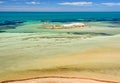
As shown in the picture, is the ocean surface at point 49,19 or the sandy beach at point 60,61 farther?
the ocean surface at point 49,19

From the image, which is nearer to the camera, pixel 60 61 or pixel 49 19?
pixel 60 61

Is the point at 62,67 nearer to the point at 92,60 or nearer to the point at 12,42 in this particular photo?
the point at 92,60

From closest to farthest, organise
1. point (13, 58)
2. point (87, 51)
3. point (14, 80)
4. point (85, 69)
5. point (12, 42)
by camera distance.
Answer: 1. point (14, 80)
2. point (85, 69)
3. point (13, 58)
4. point (87, 51)
5. point (12, 42)

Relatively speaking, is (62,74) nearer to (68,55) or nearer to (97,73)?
(97,73)

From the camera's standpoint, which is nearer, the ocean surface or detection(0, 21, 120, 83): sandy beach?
detection(0, 21, 120, 83): sandy beach

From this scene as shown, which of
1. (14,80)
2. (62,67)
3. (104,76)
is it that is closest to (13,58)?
(62,67)

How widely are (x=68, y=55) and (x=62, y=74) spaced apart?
506 cm

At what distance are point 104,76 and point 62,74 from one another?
2331mm

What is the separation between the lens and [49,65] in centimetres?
1750

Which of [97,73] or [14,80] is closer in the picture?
[14,80]

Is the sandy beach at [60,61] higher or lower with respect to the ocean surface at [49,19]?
higher

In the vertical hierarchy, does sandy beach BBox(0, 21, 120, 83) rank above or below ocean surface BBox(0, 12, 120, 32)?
above

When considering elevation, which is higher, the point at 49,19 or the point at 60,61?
the point at 60,61

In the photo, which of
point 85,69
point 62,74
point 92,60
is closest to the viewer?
point 62,74
